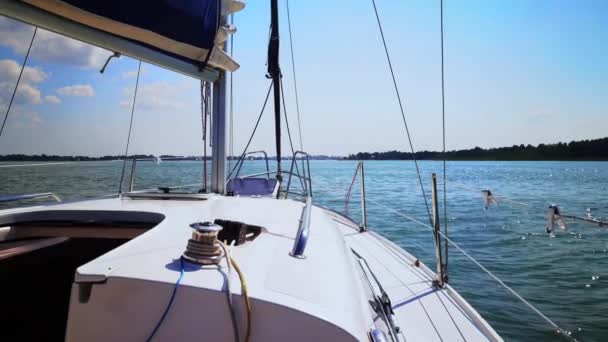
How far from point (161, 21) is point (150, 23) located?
74 millimetres

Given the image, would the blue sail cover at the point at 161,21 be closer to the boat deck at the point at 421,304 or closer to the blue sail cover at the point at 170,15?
the blue sail cover at the point at 170,15

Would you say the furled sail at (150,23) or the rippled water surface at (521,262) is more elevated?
the furled sail at (150,23)

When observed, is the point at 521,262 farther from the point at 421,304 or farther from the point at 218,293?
the point at 218,293

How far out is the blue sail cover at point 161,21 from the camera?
203 cm

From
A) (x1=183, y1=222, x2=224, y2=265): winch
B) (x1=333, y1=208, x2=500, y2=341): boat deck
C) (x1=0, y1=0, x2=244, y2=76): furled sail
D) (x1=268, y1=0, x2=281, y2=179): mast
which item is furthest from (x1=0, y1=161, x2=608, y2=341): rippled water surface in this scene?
(x1=183, y1=222, x2=224, y2=265): winch

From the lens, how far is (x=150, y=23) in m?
2.26

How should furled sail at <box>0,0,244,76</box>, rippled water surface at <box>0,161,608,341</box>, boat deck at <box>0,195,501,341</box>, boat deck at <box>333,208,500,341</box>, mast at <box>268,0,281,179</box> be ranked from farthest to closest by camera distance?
1. mast at <box>268,0,281,179</box>
2. rippled water surface at <box>0,161,608,341</box>
3. boat deck at <box>333,208,500,341</box>
4. furled sail at <box>0,0,244,76</box>
5. boat deck at <box>0,195,501,341</box>

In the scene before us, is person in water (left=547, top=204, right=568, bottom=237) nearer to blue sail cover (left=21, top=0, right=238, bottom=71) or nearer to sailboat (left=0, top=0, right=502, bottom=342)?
sailboat (left=0, top=0, right=502, bottom=342)

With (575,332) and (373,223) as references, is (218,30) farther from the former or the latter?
(373,223)

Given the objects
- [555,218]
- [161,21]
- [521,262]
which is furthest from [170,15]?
[521,262]

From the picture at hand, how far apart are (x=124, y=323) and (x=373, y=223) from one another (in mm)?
9497

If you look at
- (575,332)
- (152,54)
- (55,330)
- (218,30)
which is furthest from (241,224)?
(575,332)

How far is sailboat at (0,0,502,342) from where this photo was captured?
103 cm

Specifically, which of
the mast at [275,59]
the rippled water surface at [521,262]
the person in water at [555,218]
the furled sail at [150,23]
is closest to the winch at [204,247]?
the furled sail at [150,23]
